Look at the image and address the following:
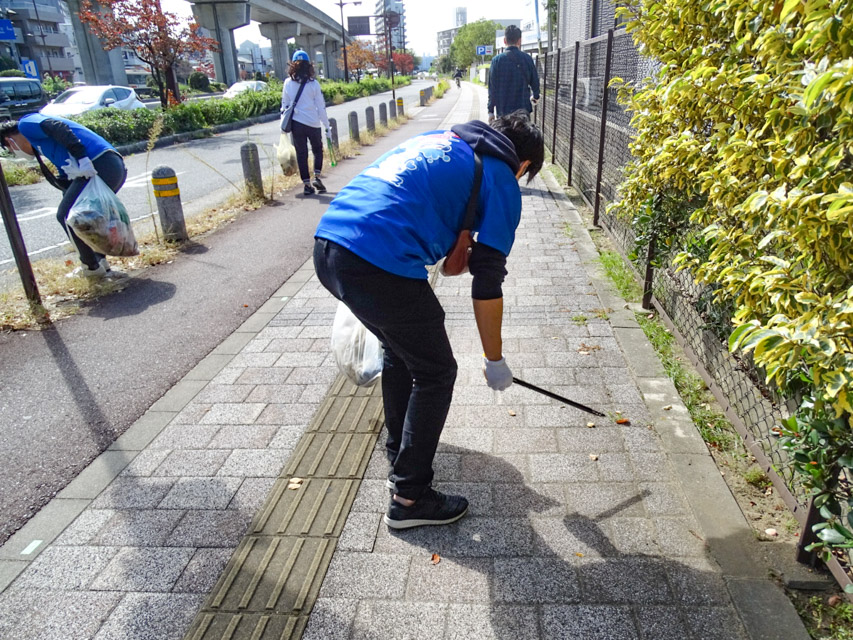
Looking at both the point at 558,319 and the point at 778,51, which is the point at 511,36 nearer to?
the point at 558,319

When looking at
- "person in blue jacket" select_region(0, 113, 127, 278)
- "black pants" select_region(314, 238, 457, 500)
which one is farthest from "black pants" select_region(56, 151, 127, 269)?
"black pants" select_region(314, 238, 457, 500)

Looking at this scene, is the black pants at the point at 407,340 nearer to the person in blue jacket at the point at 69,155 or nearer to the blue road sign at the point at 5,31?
the person in blue jacket at the point at 69,155

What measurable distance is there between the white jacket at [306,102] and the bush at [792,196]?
685cm

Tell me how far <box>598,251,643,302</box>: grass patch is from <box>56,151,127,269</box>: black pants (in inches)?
179

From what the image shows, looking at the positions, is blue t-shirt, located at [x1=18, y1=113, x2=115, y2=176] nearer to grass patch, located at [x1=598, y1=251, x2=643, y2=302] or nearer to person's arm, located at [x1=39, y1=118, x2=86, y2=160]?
person's arm, located at [x1=39, y1=118, x2=86, y2=160]

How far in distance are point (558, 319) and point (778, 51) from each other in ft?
9.60

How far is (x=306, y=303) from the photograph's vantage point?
5.38 metres

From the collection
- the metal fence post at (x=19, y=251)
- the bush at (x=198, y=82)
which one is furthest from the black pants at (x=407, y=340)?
the bush at (x=198, y=82)

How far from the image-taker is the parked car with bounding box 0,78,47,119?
2252 cm

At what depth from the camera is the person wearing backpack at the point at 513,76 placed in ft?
29.0

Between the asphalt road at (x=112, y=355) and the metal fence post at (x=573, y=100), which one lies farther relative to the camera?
the metal fence post at (x=573, y=100)

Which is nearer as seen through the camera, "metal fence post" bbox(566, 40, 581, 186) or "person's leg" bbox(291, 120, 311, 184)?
"metal fence post" bbox(566, 40, 581, 186)

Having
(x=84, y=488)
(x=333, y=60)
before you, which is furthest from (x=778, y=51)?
(x=333, y=60)

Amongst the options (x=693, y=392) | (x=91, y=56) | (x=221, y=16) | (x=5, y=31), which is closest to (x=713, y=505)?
(x=693, y=392)
